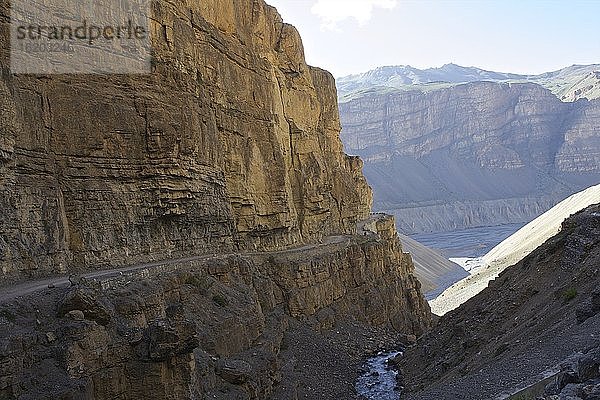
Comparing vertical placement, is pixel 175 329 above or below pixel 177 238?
below

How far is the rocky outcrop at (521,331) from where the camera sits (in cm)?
1744

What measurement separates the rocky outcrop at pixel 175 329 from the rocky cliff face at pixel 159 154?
8.63 feet

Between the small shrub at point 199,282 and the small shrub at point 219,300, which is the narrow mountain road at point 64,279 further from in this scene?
the small shrub at point 219,300

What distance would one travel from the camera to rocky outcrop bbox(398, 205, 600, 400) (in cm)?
1744

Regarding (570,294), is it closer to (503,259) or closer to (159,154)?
(159,154)

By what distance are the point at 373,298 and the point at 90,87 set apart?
31181 millimetres

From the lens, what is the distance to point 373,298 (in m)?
48.9

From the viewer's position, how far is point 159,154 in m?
27.5

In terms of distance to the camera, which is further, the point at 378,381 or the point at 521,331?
the point at 378,381

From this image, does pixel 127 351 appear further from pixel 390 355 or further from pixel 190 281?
pixel 390 355

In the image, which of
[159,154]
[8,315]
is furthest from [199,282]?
[8,315]

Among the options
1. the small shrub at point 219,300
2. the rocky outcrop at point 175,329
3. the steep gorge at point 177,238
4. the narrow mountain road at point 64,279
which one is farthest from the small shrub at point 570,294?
the narrow mountain road at point 64,279

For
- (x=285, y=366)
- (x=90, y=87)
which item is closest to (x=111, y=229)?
(x=90, y=87)

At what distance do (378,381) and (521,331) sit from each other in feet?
33.5
